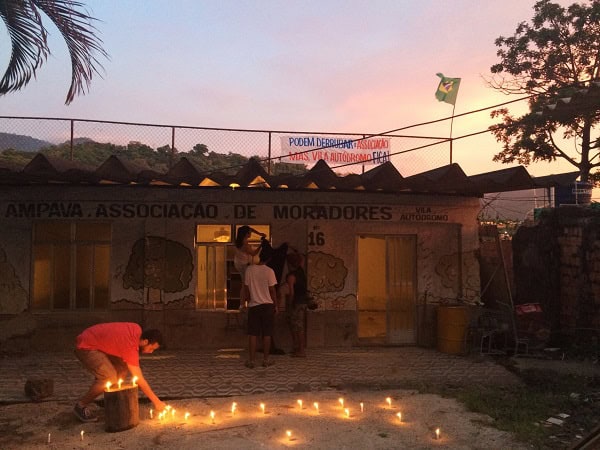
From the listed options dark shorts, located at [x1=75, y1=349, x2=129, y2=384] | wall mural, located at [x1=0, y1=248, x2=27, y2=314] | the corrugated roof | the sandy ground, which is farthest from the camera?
wall mural, located at [x1=0, y1=248, x2=27, y2=314]

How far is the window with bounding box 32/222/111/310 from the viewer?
908 cm

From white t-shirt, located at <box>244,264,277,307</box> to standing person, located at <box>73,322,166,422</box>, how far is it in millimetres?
2658

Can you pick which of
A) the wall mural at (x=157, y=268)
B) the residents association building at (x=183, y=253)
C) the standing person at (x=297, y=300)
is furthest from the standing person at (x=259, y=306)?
the wall mural at (x=157, y=268)

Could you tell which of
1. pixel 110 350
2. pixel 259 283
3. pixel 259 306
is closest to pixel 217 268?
pixel 259 283

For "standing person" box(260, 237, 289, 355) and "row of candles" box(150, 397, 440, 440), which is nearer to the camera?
"row of candles" box(150, 397, 440, 440)

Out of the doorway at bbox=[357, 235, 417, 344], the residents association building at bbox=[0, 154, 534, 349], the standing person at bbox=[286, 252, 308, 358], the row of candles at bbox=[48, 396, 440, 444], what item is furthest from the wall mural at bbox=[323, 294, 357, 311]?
the row of candles at bbox=[48, 396, 440, 444]

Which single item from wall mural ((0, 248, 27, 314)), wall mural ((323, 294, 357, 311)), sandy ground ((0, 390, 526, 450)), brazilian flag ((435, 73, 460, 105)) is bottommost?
sandy ground ((0, 390, 526, 450))

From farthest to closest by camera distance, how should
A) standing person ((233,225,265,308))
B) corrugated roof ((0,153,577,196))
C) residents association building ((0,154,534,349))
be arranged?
residents association building ((0,154,534,349)) < standing person ((233,225,265,308)) < corrugated roof ((0,153,577,196))

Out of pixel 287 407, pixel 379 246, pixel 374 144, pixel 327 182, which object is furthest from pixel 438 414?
pixel 374 144

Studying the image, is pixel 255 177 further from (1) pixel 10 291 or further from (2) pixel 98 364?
(1) pixel 10 291

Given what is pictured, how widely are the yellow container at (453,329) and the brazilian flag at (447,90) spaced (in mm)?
4719

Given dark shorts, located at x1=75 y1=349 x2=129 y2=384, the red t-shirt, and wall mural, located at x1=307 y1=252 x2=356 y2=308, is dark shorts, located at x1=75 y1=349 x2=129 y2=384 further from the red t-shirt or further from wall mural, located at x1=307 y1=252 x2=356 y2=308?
wall mural, located at x1=307 y1=252 x2=356 y2=308

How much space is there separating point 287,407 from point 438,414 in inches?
72.4

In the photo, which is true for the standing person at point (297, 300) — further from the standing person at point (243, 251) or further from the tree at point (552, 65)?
the tree at point (552, 65)
